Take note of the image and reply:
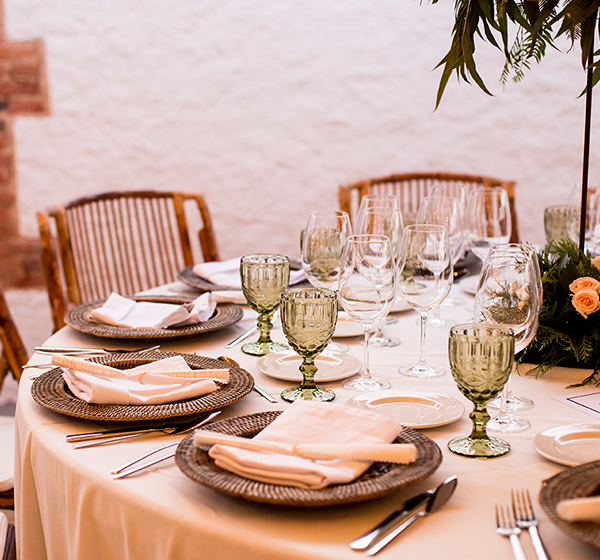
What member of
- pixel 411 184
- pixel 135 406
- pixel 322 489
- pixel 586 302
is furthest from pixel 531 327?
pixel 411 184

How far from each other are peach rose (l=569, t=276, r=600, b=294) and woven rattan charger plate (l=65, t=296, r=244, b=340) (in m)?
0.61

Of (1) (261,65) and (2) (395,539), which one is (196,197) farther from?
(2) (395,539)

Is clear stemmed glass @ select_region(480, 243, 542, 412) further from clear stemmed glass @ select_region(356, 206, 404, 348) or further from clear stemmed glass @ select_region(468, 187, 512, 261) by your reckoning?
clear stemmed glass @ select_region(468, 187, 512, 261)

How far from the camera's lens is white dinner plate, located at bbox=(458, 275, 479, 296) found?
1.67m

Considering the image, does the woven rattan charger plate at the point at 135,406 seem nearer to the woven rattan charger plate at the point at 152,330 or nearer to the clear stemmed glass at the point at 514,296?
the woven rattan charger plate at the point at 152,330

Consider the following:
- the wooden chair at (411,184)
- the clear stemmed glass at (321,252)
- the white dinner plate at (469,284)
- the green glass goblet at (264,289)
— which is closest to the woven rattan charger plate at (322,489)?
the green glass goblet at (264,289)

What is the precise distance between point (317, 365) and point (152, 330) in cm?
33

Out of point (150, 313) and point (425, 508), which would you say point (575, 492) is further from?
point (150, 313)

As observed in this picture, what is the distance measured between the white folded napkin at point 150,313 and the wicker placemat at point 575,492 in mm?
788

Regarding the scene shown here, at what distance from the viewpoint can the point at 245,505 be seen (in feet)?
2.47

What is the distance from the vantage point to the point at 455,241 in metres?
1.60

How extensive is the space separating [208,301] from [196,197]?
0.94m

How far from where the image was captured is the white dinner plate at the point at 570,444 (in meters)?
0.84

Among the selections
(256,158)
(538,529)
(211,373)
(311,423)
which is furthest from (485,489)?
(256,158)
